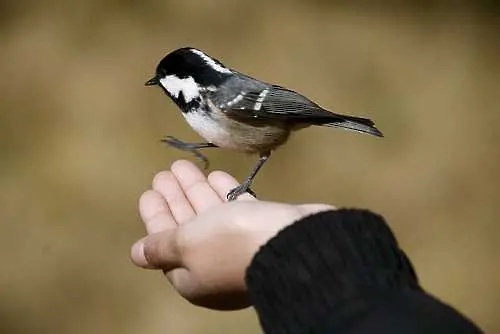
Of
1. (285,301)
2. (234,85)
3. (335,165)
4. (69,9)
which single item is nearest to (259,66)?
(335,165)

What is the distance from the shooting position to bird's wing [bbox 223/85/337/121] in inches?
47.4

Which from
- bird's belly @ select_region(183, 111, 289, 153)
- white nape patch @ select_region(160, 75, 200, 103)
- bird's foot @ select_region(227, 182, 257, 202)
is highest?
white nape patch @ select_region(160, 75, 200, 103)

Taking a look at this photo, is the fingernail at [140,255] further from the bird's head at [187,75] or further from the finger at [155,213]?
the bird's head at [187,75]

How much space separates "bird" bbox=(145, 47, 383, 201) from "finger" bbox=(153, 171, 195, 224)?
0.26 ft

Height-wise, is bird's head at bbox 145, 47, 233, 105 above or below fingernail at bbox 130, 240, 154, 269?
above

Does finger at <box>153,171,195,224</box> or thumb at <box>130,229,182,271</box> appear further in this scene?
finger at <box>153,171,195,224</box>

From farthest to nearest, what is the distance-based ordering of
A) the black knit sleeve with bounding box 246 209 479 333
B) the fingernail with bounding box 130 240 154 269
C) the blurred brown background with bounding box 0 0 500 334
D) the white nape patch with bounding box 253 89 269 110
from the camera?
the blurred brown background with bounding box 0 0 500 334
the white nape patch with bounding box 253 89 269 110
the fingernail with bounding box 130 240 154 269
the black knit sleeve with bounding box 246 209 479 333

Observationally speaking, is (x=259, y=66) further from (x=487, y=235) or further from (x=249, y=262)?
(x=249, y=262)

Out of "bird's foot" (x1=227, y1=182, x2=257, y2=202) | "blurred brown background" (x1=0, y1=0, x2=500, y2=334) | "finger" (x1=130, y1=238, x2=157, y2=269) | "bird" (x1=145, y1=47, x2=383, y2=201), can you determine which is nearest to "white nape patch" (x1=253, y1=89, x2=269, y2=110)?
"bird" (x1=145, y1=47, x2=383, y2=201)

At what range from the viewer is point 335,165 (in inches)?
79.3

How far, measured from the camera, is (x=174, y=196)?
3.98ft

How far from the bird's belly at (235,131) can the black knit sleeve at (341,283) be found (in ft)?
1.35

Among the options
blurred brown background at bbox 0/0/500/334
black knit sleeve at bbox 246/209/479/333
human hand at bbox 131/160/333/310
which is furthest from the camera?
blurred brown background at bbox 0/0/500/334

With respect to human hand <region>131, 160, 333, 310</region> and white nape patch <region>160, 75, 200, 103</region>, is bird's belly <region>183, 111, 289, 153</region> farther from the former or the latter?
human hand <region>131, 160, 333, 310</region>
